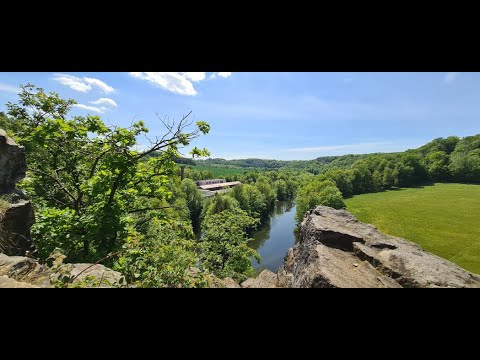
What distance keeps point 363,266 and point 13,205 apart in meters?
5.52

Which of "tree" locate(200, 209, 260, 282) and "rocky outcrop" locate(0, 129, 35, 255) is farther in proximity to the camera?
"tree" locate(200, 209, 260, 282)

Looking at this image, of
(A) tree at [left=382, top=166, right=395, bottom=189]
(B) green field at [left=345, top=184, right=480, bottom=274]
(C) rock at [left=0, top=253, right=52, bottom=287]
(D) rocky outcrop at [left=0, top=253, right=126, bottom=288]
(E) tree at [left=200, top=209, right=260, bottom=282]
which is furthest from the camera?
(A) tree at [left=382, top=166, right=395, bottom=189]

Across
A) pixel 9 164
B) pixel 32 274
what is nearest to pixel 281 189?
pixel 9 164

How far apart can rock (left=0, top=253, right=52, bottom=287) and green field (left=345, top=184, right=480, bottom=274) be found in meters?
31.9

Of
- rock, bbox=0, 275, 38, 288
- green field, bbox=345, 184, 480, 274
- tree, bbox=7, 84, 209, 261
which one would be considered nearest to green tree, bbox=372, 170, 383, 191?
green field, bbox=345, 184, 480, 274

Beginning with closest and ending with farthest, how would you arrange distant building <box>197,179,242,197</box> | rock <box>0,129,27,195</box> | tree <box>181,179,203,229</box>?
rock <box>0,129,27,195</box> → tree <box>181,179,203,229</box> → distant building <box>197,179,242,197</box>

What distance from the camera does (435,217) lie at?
38969mm

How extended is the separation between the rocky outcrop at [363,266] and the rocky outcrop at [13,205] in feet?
14.0

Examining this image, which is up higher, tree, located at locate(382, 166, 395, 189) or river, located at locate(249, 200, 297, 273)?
tree, located at locate(382, 166, 395, 189)

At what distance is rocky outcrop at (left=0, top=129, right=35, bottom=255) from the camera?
11.9ft

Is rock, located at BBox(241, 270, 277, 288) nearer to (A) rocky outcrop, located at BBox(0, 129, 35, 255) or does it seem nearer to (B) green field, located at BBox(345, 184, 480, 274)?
(A) rocky outcrop, located at BBox(0, 129, 35, 255)

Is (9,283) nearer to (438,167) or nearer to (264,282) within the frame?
(264,282)

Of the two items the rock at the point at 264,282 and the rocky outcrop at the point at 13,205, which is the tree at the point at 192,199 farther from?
the rocky outcrop at the point at 13,205
